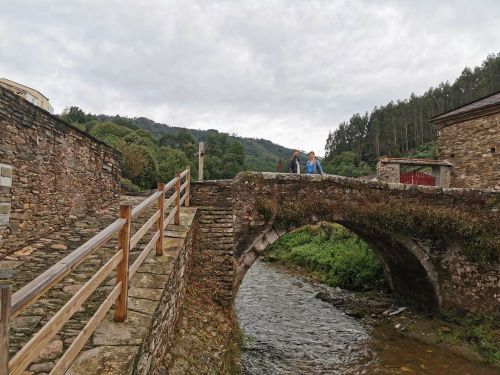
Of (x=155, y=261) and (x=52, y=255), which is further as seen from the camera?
(x=52, y=255)

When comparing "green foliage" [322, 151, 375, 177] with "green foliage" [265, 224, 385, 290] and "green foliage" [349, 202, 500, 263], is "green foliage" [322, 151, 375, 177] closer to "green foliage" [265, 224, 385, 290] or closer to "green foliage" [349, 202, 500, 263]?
"green foliage" [265, 224, 385, 290]

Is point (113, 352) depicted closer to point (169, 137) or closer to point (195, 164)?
point (195, 164)

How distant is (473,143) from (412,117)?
50.8 m

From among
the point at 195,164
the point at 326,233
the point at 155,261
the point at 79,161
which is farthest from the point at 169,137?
the point at 155,261

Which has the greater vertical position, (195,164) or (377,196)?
(195,164)

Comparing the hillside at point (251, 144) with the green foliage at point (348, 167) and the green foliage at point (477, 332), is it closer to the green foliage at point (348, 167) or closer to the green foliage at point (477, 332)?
the green foliage at point (348, 167)

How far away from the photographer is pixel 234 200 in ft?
25.5

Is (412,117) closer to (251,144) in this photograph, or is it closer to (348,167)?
(348,167)

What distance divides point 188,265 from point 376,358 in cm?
509

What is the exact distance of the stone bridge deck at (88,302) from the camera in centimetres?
268

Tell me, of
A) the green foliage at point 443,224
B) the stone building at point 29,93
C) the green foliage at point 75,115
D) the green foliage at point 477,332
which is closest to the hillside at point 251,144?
the green foliage at point 75,115

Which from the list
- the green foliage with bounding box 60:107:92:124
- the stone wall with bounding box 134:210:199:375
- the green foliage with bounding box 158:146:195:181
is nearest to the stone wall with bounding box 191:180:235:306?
the stone wall with bounding box 134:210:199:375

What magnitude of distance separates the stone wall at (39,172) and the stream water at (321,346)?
4669 millimetres

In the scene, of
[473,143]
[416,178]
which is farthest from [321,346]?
[473,143]
